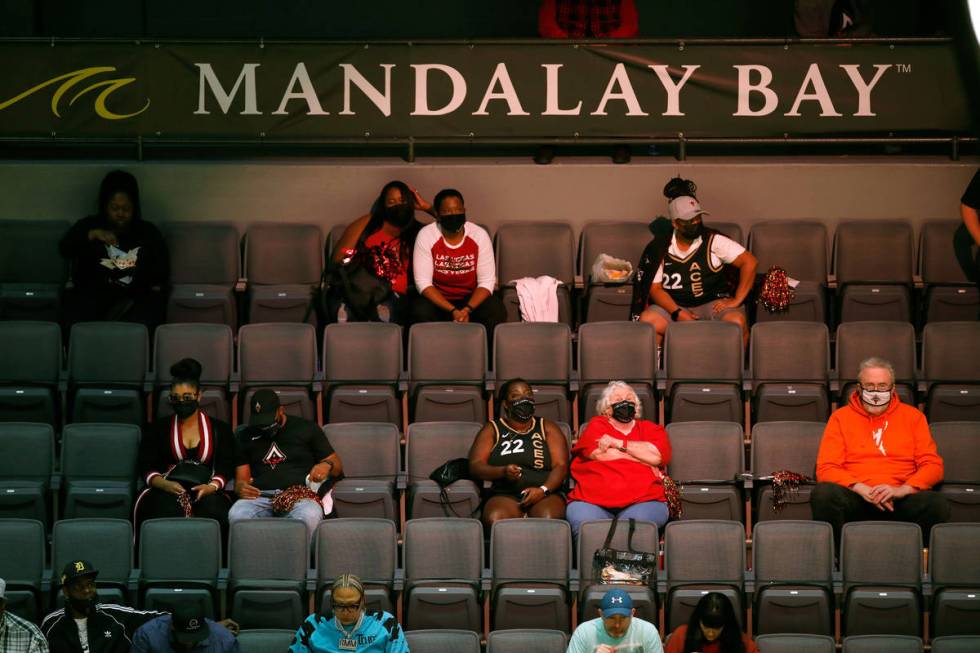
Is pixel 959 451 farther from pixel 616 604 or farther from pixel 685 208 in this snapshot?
pixel 616 604

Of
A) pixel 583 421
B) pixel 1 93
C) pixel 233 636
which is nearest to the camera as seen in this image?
pixel 233 636

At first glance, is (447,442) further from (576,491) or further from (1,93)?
(1,93)

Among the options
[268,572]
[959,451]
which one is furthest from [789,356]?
[268,572]

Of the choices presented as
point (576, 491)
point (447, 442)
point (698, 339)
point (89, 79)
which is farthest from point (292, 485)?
point (89, 79)

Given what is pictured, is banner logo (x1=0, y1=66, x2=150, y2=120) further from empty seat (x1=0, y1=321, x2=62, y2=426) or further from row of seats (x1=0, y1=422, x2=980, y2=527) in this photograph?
row of seats (x1=0, y1=422, x2=980, y2=527)

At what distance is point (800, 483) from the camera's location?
8.91 meters

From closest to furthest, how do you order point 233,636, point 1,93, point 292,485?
point 233,636 → point 292,485 → point 1,93

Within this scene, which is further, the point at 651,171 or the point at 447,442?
the point at 651,171

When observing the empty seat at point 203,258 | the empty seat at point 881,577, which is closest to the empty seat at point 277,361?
the empty seat at point 203,258

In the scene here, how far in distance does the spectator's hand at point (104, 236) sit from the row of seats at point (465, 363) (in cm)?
76

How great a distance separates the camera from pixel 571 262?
10602mm

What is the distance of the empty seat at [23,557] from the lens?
8.28 m

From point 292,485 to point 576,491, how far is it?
1424mm

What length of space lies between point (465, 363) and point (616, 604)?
2356 millimetres
